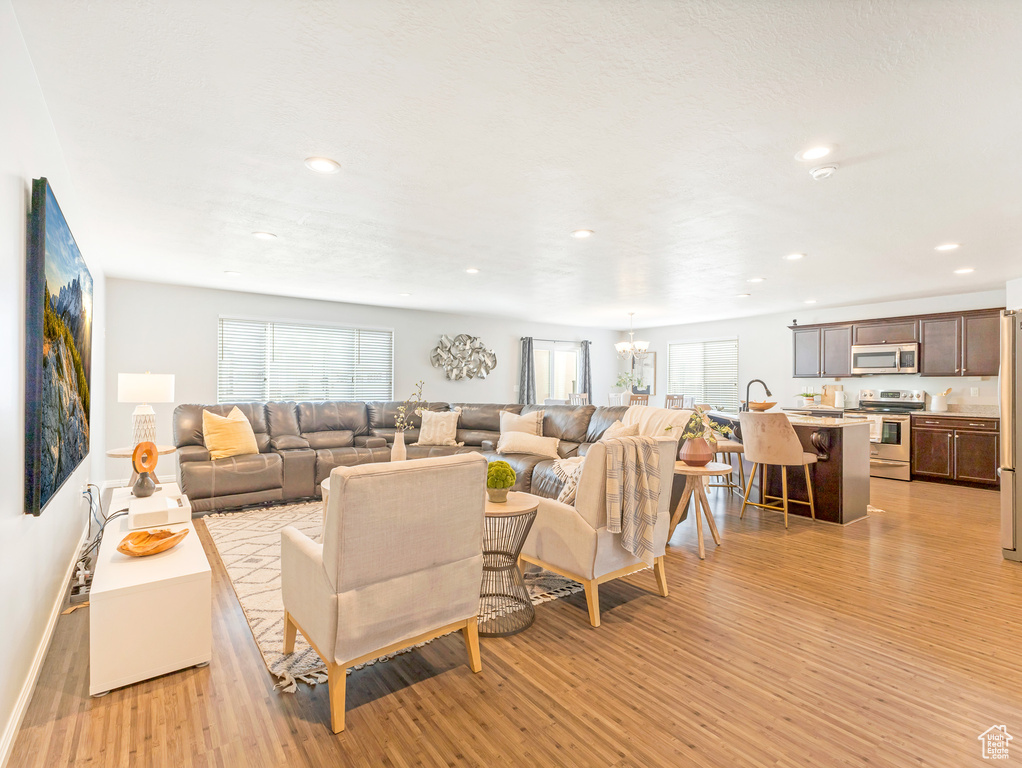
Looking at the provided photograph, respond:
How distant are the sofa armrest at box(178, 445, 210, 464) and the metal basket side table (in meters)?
3.60

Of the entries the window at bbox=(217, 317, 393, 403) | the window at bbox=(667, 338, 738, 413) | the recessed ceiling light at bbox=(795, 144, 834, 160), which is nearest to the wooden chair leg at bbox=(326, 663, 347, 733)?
the recessed ceiling light at bbox=(795, 144, 834, 160)

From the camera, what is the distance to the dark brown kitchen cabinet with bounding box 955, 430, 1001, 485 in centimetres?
616

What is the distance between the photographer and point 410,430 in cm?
668

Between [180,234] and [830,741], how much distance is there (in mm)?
5139

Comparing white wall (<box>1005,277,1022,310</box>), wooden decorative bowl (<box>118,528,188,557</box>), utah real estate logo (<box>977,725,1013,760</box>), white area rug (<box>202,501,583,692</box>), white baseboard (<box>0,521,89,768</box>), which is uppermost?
Result: white wall (<box>1005,277,1022,310</box>)

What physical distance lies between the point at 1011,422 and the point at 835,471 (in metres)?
1.34

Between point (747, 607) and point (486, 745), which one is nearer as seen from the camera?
point (486, 745)

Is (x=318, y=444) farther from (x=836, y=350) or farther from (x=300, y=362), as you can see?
(x=836, y=350)

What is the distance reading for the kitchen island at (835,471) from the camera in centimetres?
477

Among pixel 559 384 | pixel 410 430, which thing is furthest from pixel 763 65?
pixel 559 384

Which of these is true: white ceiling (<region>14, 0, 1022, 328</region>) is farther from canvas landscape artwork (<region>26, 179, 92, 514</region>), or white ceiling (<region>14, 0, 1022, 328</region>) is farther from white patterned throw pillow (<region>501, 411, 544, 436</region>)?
white patterned throw pillow (<region>501, 411, 544, 436</region>)

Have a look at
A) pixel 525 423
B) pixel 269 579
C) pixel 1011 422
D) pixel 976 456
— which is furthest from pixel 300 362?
pixel 976 456

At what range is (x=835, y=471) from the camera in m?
4.79

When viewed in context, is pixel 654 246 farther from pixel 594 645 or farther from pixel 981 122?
pixel 594 645
